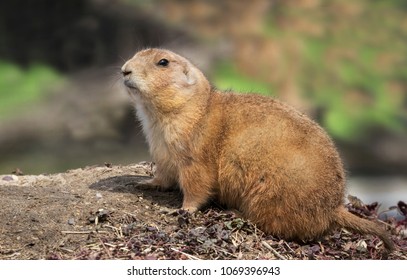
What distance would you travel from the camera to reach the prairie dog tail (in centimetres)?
584

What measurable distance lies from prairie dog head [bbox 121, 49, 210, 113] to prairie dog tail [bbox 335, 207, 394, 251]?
62.5 inches

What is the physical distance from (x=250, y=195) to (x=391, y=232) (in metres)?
1.89

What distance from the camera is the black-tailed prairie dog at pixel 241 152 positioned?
229 inches

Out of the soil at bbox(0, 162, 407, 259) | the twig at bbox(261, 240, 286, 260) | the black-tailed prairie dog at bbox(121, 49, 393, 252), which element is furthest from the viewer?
the black-tailed prairie dog at bbox(121, 49, 393, 252)

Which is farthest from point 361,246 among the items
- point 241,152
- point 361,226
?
point 241,152

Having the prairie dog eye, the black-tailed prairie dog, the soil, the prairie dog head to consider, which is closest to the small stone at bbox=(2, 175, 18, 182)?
the soil

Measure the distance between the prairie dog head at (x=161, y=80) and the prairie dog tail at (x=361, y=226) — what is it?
159 cm

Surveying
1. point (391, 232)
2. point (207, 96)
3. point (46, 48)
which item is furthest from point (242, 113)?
point (46, 48)

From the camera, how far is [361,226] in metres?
5.88

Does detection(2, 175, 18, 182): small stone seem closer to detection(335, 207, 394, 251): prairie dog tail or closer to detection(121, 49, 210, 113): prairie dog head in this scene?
detection(121, 49, 210, 113): prairie dog head

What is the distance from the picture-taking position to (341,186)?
6016 millimetres

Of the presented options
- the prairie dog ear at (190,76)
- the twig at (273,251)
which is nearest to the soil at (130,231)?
the twig at (273,251)

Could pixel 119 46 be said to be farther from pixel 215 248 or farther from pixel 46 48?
pixel 215 248

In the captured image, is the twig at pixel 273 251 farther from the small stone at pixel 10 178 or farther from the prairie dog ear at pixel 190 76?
the small stone at pixel 10 178
